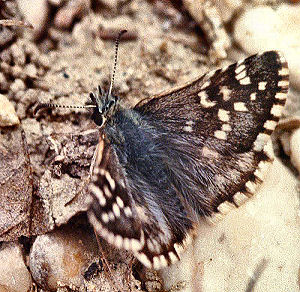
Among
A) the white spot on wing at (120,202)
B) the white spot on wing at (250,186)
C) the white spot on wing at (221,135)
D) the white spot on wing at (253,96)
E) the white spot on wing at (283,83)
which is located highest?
the white spot on wing at (283,83)

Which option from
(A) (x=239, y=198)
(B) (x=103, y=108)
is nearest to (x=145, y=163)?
(B) (x=103, y=108)

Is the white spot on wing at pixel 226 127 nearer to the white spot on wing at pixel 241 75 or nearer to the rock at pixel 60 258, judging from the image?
the white spot on wing at pixel 241 75

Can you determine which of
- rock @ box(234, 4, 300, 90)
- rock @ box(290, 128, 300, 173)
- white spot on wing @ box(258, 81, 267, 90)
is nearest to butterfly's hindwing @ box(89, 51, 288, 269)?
white spot on wing @ box(258, 81, 267, 90)

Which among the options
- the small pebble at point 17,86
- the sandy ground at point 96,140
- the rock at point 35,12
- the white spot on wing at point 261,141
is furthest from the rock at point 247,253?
the rock at point 35,12

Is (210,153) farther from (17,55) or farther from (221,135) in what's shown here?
(17,55)

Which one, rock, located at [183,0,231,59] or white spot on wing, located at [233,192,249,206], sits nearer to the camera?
white spot on wing, located at [233,192,249,206]

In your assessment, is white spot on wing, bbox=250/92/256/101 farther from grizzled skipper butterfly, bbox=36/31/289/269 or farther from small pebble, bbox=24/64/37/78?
small pebble, bbox=24/64/37/78

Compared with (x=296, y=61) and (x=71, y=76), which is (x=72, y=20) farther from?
(x=296, y=61)
